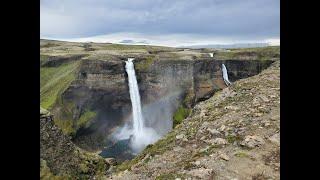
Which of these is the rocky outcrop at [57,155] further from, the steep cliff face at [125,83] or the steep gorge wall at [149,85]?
the steep gorge wall at [149,85]

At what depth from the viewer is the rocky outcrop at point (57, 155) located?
42.5 ft

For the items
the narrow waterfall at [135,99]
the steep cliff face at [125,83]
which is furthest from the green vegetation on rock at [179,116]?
the narrow waterfall at [135,99]

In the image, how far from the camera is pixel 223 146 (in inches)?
393

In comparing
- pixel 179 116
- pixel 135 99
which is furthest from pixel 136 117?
pixel 179 116

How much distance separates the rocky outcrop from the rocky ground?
9.89 feet

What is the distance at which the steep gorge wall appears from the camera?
6594 cm

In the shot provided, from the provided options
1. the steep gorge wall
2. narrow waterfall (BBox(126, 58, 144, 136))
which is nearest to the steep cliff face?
the steep gorge wall

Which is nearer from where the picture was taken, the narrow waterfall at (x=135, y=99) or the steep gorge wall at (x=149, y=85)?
the steep gorge wall at (x=149, y=85)

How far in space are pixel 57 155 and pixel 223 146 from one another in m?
6.45

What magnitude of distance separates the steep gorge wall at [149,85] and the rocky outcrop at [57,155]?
48014 mm

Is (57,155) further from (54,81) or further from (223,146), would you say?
(54,81)

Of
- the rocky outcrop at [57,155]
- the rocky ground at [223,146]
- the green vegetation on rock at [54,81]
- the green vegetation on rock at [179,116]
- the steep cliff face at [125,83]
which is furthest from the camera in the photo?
the steep cliff face at [125,83]
